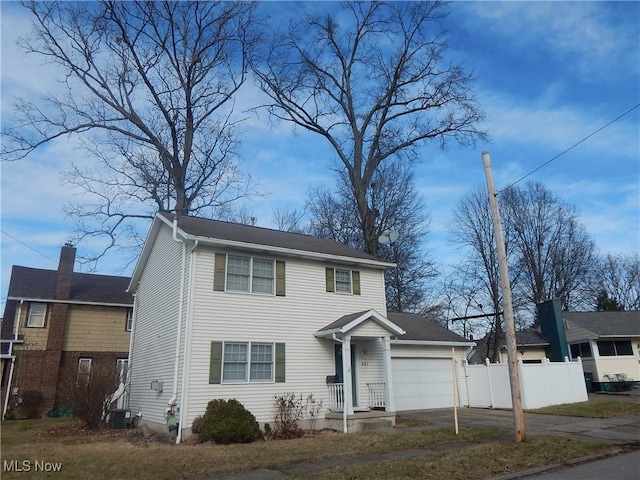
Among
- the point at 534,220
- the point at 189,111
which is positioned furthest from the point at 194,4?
the point at 534,220

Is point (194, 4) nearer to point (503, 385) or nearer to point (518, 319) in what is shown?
point (503, 385)

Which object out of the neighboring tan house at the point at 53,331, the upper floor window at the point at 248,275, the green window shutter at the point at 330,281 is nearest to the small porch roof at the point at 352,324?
the green window shutter at the point at 330,281

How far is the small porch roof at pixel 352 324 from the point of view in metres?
14.6

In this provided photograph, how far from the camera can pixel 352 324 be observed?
14.6 m

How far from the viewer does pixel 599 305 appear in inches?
1655

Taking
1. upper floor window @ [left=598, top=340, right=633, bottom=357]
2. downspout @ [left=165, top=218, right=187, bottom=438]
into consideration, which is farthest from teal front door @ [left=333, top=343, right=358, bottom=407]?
upper floor window @ [left=598, top=340, right=633, bottom=357]

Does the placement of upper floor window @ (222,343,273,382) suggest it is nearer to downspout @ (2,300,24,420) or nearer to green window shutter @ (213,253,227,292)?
green window shutter @ (213,253,227,292)

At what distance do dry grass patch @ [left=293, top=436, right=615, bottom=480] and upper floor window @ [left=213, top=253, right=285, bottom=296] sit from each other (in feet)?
23.6

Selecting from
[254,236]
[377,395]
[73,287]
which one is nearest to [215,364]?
[254,236]

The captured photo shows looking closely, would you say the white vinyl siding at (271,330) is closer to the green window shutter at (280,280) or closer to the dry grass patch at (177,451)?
the green window shutter at (280,280)

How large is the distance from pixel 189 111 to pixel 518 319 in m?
29.7

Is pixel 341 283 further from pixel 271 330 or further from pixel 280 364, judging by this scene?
pixel 280 364

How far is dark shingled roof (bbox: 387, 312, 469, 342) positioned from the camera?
19.4 metres

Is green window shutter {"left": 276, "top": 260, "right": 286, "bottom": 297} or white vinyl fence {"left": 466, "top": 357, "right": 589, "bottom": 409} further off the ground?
green window shutter {"left": 276, "top": 260, "right": 286, "bottom": 297}
